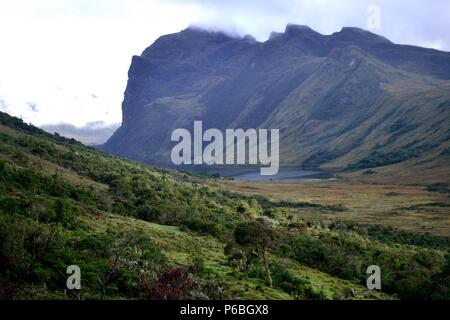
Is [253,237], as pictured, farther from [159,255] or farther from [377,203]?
[377,203]

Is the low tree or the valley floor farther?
the valley floor

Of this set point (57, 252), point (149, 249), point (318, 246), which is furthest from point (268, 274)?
point (318, 246)

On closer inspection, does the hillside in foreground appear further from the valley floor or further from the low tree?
the valley floor

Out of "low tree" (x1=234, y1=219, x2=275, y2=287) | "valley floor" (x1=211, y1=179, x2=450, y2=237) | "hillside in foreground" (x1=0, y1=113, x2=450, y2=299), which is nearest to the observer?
"hillside in foreground" (x1=0, y1=113, x2=450, y2=299)

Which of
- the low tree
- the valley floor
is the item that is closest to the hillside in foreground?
the low tree

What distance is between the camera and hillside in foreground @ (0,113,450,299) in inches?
993

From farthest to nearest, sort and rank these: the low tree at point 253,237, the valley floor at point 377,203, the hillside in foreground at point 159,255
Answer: the valley floor at point 377,203, the low tree at point 253,237, the hillside in foreground at point 159,255

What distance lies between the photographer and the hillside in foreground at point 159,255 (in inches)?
993

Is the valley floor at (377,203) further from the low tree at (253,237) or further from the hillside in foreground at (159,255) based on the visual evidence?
the low tree at (253,237)

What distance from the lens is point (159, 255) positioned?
3209 cm

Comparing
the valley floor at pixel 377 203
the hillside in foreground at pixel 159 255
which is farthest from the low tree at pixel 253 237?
the valley floor at pixel 377 203

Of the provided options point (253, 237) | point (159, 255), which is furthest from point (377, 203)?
point (159, 255)
